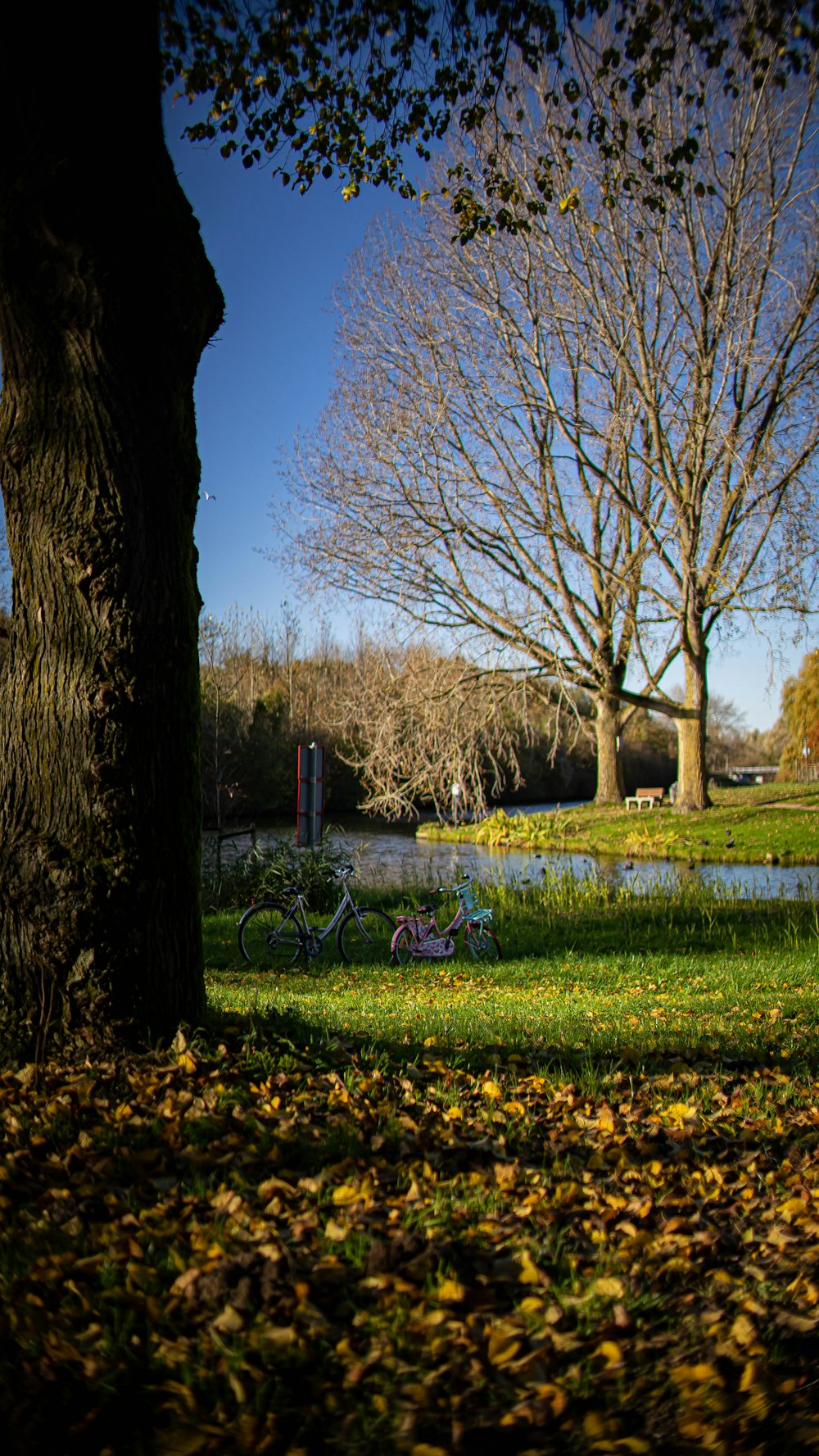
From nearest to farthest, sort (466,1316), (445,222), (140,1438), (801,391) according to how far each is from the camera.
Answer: (140,1438) < (466,1316) < (445,222) < (801,391)

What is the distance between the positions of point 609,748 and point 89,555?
2515 cm

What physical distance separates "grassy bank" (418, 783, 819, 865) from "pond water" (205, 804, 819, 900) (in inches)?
20.6

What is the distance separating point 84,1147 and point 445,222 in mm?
19951

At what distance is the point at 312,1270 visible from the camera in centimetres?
272

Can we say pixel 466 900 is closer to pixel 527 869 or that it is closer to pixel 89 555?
pixel 89 555

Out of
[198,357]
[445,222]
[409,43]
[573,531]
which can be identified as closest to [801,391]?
[573,531]

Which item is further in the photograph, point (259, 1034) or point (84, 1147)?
point (259, 1034)

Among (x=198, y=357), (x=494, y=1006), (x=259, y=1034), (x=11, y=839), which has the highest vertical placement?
(x=198, y=357)

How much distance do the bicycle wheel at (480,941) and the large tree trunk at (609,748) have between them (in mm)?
15328

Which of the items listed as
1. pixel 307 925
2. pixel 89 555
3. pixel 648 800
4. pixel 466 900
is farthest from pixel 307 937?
pixel 648 800

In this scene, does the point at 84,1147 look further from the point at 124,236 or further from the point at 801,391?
the point at 801,391

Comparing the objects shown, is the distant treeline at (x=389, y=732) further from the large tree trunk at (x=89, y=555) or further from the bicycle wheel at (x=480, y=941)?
the large tree trunk at (x=89, y=555)

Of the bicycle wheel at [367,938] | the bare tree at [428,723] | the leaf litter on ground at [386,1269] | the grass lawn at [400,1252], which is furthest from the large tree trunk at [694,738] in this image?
the leaf litter on ground at [386,1269]

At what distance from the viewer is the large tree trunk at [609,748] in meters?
27.3
